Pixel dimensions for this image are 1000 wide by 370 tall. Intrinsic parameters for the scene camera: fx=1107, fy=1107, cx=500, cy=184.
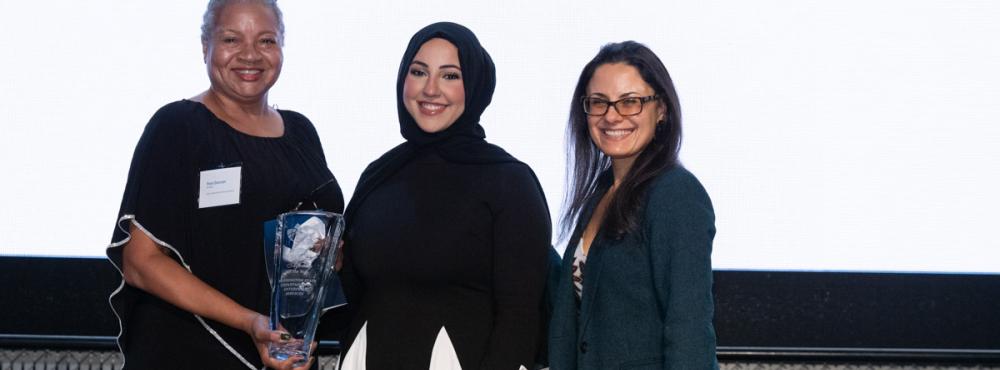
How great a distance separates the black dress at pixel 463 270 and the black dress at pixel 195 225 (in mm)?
259

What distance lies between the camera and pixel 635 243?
2.15m

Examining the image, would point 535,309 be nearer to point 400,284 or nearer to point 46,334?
point 400,284

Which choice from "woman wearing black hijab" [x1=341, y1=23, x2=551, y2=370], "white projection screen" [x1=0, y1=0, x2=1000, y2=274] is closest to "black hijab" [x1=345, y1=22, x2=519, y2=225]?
"woman wearing black hijab" [x1=341, y1=23, x2=551, y2=370]

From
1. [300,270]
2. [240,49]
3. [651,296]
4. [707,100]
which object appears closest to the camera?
[651,296]

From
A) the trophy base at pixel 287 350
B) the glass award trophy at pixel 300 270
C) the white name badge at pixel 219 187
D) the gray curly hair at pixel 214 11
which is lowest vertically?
the trophy base at pixel 287 350

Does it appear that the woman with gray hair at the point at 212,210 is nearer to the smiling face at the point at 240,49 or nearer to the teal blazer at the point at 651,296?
the smiling face at the point at 240,49

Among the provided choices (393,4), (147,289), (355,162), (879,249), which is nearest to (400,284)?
(147,289)

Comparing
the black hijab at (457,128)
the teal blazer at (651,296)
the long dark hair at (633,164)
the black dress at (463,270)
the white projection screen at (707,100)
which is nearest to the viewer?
the teal blazer at (651,296)

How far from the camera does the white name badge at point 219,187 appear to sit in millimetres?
2373

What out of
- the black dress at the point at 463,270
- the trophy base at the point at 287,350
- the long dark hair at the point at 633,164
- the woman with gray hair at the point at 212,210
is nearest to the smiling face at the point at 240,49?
the woman with gray hair at the point at 212,210

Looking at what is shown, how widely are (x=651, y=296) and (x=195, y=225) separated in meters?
0.99

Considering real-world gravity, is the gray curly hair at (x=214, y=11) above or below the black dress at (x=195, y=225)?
above

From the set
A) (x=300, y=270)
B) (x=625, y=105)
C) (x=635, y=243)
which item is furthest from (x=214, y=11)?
(x=635, y=243)

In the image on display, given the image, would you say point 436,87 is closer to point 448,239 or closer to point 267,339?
point 448,239
